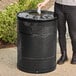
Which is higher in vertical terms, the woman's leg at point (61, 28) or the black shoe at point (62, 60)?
the woman's leg at point (61, 28)

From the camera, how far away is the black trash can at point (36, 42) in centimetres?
681

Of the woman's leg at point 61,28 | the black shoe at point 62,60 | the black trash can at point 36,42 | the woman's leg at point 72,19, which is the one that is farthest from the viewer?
the black shoe at point 62,60

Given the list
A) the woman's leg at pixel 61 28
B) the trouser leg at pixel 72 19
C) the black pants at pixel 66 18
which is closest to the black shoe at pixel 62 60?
the woman's leg at pixel 61 28

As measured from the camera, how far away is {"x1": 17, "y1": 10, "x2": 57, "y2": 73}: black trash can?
6.81m

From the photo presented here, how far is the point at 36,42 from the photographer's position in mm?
6891

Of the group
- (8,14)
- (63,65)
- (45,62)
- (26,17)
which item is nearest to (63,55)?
(63,65)

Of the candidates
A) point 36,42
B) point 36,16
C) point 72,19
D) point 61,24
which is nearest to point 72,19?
point 72,19

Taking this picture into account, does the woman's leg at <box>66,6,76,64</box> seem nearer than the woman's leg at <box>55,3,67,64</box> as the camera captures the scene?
Yes

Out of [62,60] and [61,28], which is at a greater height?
[61,28]

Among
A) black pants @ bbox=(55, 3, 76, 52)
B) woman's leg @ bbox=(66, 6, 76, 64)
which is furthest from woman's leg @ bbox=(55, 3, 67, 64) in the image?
woman's leg @ bbox=(66, 6, 76, 64)

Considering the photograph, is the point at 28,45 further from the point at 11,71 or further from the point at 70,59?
the point at 70,59

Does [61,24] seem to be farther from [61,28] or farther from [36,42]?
[36,42]

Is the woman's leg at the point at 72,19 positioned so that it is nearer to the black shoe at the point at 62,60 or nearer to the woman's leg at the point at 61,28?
the woman's leg at the point at 61,28

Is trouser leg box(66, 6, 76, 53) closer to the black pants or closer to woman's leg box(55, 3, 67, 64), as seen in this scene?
the black pants
